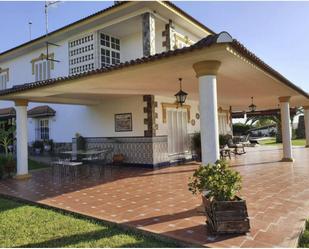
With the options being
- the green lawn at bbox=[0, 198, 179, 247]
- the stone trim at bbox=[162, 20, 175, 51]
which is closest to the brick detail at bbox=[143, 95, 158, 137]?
the stone trim at bbox=[162, 20, 175, 51]

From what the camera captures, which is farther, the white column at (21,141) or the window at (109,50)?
the window at (109,50)

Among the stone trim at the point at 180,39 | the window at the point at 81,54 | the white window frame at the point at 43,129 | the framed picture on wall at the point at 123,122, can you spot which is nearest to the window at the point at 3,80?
the white window frame at the point at 43,129

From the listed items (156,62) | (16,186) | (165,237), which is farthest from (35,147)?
(165,237)

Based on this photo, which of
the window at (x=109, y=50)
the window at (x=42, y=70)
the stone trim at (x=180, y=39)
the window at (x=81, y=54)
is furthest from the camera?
the window at (x=42, y=70)

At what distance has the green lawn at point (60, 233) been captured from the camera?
4.37m

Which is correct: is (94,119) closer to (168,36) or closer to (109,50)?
(109,50)

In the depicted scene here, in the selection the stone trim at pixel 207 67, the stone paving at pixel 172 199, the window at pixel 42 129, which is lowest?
the stone paving at pixel 172 199

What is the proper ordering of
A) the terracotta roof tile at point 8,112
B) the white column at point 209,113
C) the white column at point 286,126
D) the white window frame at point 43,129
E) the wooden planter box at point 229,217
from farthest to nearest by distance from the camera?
the terracotta roof tile at point 8,112 < the white window frame at point 43,129 < the white column at point 286,126 < the white column at point 209,113 < the wooden planter box at point 229,217

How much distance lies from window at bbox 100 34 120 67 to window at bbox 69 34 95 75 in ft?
1.66

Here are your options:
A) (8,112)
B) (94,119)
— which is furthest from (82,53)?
(8,112)

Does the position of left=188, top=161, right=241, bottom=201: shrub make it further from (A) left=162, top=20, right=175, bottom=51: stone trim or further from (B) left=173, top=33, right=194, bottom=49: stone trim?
(B) left=173, top=33, right=194, bottom=49: stone trim

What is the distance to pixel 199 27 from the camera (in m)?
13.7

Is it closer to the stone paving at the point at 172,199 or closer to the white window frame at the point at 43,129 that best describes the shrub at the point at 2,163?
the stone paving at the point at 172,199

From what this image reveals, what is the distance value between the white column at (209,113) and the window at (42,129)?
13810 millimetres
